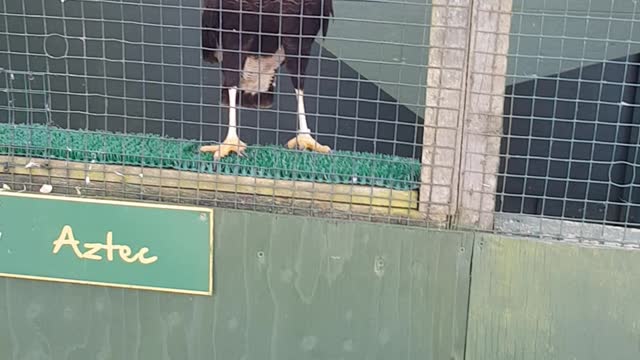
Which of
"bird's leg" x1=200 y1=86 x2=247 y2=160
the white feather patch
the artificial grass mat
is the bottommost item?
the artificial grass mat

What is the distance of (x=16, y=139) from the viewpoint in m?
2.00

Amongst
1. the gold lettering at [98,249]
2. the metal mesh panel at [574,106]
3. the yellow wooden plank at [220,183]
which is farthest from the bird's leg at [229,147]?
the metal mesh panel at [574,106]

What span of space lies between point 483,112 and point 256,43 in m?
0.79

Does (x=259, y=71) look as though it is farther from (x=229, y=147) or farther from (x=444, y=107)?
(x=444, y=107)

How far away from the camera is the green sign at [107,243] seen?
5.90 ft

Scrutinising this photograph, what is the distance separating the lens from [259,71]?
7.12ft

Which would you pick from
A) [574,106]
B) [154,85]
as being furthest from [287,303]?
[574,106]

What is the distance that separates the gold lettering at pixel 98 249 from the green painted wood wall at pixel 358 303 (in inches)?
3.9

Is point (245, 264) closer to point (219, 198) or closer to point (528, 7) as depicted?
point (219, 198)

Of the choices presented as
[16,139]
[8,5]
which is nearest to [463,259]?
[16,139]

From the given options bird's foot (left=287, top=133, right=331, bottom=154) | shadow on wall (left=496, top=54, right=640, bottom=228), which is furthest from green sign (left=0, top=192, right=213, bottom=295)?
shadow on wall (left=496, top=54, right=640, bottom=228)

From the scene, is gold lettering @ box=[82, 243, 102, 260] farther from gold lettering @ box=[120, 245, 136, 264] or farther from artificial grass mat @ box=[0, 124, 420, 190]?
artificial grass mat @ box=[0, 124, 420, 190]

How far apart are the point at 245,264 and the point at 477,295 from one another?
0.60 meters

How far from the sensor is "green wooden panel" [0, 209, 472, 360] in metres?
1.75
